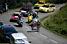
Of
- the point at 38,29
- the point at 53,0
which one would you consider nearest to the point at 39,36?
the point at 38,29

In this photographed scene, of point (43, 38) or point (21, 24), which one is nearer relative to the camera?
point (43, 38)

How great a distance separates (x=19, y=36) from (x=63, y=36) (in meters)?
8.82

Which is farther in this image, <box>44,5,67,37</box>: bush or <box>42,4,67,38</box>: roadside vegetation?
<box>44,5,67,37</box>: bush

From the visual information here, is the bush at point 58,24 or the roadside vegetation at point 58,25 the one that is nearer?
the roadside vegetation at point 58,25

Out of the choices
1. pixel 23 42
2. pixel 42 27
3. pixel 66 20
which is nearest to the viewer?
pixel 23 42

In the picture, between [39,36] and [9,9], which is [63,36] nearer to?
[39,36]

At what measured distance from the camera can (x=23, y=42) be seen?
2383 cm

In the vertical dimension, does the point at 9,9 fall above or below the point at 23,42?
below

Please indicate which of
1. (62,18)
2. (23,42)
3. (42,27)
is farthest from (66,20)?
(23,42)

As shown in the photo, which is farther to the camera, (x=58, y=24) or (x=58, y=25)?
(x=58, y=24)

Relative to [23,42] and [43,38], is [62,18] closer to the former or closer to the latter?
[43,38]

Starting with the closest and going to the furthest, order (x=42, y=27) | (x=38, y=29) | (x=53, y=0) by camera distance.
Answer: (x=38, y=29), (x=42, y=27), (x=53, y=0)

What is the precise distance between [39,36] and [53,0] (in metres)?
36.9

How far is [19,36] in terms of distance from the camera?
24609mm
